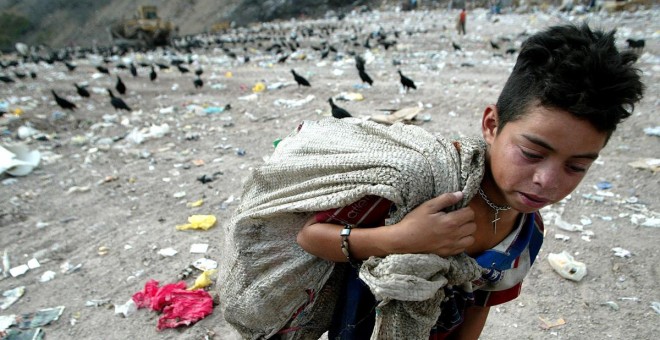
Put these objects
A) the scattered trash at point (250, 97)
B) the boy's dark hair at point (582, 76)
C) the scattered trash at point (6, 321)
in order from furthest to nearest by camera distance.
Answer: the scattered trash at point (250, 97) < the scattered trash at point (6, 321) < the boy's dark hair at point (582, 76)

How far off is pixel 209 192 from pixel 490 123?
3332mm

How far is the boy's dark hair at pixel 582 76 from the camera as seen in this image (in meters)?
0.88

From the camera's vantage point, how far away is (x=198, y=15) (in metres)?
35.9

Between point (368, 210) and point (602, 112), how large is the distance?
0.55 m

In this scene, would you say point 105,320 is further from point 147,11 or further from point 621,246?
point 147,11

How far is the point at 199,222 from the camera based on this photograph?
342 cm

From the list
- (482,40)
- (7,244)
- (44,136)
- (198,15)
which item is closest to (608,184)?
(7,244)

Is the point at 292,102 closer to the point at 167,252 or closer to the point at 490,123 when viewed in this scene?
the point at 167,252

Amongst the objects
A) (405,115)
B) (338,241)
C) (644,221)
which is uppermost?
(338,241)

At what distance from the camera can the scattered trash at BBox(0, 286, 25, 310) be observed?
2.61m

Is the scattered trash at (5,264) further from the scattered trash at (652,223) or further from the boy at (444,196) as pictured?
the scattered trash at (652,223)

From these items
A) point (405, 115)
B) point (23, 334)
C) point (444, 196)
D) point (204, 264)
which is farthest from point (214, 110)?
point (444, 196)

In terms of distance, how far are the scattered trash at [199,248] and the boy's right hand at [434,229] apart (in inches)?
93.3

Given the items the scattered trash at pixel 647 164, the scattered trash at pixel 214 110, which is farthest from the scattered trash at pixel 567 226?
the scattered trash at pixel 214 110
